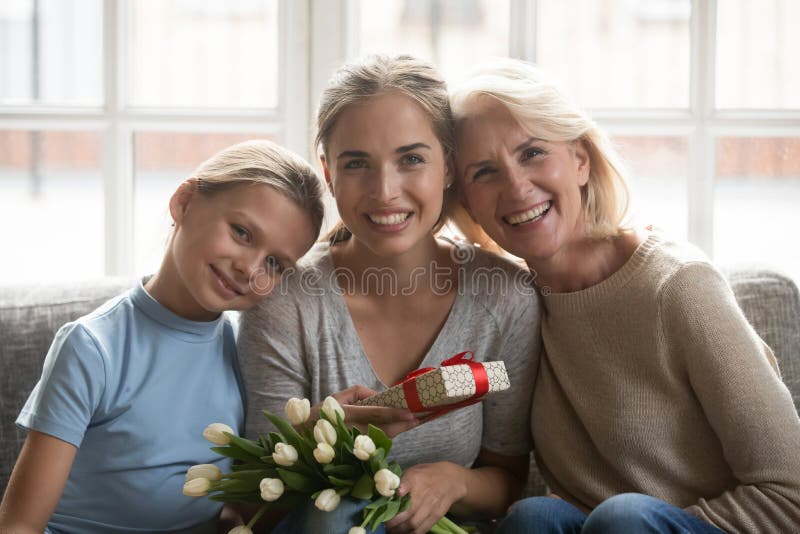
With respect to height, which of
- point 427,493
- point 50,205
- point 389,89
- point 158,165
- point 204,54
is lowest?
point 427,493

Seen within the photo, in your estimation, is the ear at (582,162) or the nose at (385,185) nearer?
the nose at (385,185)

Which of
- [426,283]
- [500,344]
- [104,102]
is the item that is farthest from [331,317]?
[104,102]

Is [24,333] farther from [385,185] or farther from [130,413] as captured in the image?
[385,185]

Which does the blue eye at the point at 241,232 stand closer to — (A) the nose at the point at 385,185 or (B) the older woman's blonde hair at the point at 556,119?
(A) the nose at the point at 385,185

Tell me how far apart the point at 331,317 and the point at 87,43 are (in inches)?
49.2

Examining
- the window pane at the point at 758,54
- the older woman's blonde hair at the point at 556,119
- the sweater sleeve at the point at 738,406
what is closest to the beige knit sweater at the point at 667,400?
the sweater sleeve at the point at 738,406

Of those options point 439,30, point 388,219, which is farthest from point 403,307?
point 439,30

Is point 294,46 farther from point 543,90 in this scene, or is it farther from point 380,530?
point 380,530

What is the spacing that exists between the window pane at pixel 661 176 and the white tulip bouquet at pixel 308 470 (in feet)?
4.23

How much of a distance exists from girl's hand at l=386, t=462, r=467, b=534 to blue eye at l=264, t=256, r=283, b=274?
1.48ft

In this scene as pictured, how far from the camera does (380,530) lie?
139 cm

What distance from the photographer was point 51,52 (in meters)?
2.40

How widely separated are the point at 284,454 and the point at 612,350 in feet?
2.16

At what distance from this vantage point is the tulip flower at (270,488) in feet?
4.25
